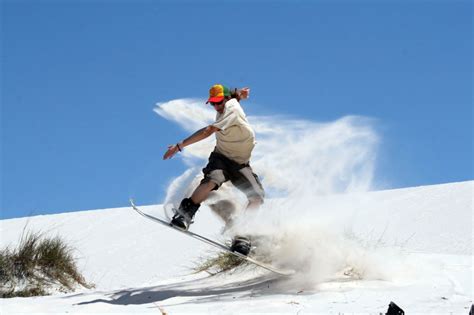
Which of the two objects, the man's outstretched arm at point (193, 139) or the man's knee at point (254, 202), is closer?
the man's outstretched arm at point (193, 139)

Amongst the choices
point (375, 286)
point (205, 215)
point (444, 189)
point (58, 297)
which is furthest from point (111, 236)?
point (375, 286)

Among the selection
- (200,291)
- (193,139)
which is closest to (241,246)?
(200,291)

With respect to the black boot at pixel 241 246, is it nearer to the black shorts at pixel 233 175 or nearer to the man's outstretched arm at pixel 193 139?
the black shorts at pixel 233 175

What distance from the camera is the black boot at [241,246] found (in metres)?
6.68

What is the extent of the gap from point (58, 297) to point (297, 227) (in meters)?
2.27

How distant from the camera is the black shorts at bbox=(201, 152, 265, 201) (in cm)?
660

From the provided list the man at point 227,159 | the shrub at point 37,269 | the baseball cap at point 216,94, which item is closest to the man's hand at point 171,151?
the man at point 227,159

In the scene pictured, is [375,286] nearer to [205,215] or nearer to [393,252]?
[393,252]

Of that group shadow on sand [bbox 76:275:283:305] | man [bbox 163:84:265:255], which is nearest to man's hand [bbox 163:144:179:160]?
man [bbox 163:84:265:255]

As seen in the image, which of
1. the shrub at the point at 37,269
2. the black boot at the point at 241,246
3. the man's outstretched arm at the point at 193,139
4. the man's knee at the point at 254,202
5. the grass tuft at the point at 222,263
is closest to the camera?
the man's outstretched arm at the point at 193,139

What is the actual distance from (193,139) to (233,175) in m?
0.56

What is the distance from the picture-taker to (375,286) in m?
6.34

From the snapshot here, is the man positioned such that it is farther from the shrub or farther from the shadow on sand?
the shrub

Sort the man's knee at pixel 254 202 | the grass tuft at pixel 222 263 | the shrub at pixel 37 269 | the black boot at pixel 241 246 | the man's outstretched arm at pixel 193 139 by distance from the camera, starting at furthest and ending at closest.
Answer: the shrub at pixel 37 269 < the grass tuft at pixel 222 263 < the man's knee at pixel 254 202 < the black boot at pixel 241 246 < the man's outstretched arm at pixel 193 139
